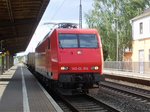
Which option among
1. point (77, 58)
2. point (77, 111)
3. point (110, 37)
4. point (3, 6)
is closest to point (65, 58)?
point (77, 58)

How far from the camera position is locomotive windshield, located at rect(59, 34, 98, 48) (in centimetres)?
1814

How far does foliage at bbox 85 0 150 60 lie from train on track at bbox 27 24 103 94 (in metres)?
49.6

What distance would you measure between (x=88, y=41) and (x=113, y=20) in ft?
172

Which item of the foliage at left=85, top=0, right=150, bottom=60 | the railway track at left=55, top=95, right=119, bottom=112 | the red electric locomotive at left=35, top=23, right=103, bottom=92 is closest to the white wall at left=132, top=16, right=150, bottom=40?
the foliage at left=85, top=0, right=150, bottom=60

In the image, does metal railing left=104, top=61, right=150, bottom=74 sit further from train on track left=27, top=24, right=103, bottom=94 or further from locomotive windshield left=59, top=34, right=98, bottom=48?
train on track left=27, top=24, right=103, bottom=94

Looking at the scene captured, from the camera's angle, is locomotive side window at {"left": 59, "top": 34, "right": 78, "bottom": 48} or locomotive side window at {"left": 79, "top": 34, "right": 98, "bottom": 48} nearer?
locomotive side window at {"left": 59, "top": 34, "right": 78, "bottom": 48}

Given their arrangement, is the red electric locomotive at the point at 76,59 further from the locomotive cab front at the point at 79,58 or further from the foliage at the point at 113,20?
the foliage at the point at 113,20

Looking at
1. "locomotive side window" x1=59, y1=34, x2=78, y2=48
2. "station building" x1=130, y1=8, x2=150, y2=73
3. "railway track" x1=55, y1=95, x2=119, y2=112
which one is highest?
"station building" x1=130, y1=8, x2=150, y2=73

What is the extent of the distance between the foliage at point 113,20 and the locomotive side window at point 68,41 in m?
49.7

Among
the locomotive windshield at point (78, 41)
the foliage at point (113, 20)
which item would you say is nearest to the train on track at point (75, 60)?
the locomotive windshield at point (78, 41)

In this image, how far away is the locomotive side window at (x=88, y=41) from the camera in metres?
18.3

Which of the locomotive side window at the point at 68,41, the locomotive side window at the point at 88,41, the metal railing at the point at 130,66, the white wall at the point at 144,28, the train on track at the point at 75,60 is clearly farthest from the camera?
the white wall at the point at 144,28

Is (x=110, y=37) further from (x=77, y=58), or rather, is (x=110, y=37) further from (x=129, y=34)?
(x=77, y=58)

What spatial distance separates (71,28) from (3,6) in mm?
6983
